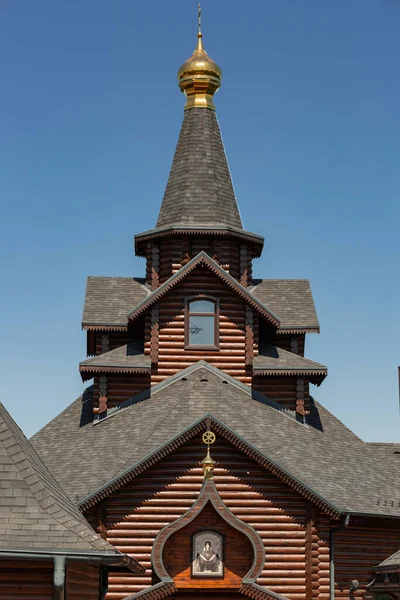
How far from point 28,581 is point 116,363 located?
15.2 meters

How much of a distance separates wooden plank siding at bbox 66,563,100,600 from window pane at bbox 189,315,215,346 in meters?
12.8

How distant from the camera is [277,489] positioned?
26.3 meters

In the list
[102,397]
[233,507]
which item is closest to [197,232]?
[102,397]

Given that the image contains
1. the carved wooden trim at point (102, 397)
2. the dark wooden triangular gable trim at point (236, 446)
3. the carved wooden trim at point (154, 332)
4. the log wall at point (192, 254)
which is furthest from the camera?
the log wall at point (192, 254)

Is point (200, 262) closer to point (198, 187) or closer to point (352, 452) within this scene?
point (198, 187)

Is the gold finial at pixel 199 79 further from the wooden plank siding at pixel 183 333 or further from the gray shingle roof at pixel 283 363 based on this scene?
the gray shingle roof at pixel 283 363

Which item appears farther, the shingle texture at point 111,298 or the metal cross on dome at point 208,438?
the shingle texture at point 111,298

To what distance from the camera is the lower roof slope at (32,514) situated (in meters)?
14.6

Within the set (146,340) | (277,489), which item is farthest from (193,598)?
(146,340)

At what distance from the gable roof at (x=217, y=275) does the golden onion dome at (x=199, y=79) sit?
7.11 m

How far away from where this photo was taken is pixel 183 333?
101ft

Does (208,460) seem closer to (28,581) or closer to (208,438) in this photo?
(208,438)

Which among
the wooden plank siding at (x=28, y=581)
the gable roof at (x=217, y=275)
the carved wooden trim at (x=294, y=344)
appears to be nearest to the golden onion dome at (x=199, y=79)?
the gable roof at (x=217, y=275)

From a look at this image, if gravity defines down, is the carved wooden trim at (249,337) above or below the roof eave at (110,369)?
above
